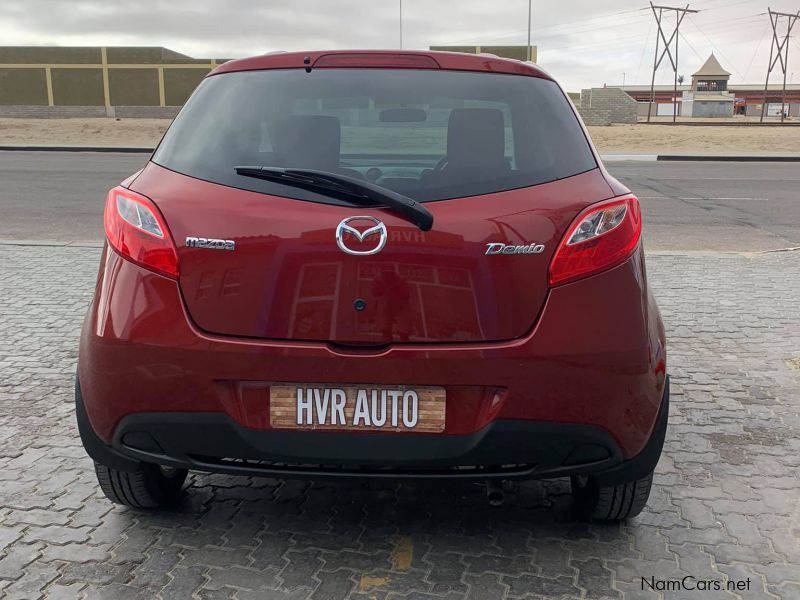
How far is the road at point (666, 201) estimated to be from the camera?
973cm

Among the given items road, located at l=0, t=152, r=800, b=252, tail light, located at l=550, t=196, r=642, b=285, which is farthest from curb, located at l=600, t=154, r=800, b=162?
tail light, located at l=550, t=196, r=642, b=285

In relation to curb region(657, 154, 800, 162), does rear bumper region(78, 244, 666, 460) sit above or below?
above

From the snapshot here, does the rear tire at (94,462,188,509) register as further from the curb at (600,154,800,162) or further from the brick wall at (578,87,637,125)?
the brick wall at (578,87,637,125)

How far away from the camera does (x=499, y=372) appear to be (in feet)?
7.32

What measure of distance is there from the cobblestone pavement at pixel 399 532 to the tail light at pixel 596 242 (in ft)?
3.31

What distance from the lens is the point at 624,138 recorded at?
31656mm

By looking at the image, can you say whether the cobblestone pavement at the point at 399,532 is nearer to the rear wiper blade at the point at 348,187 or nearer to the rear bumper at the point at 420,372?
the rear bumper at the point at 420,372

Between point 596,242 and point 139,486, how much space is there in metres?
1.77

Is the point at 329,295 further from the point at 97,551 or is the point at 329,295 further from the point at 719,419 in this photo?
the point at 719,419

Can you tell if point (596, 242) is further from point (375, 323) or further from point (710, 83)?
point (710, 83)

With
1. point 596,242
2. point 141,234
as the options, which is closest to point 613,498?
point 596,242

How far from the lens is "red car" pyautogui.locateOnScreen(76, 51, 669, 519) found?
2240 millimetres

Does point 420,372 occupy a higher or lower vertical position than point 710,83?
lower

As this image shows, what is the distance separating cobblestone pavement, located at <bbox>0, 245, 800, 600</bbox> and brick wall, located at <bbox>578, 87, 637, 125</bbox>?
3916cm
